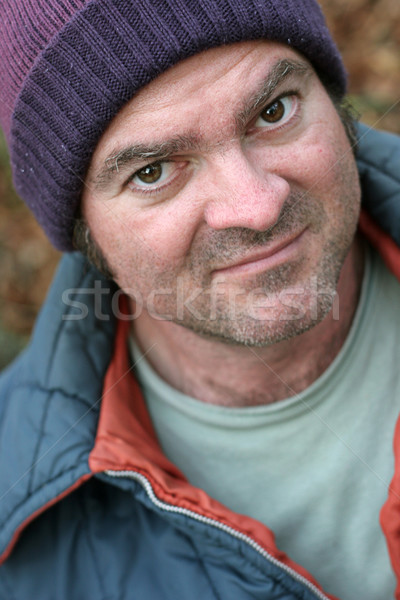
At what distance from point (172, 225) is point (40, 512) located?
950 mm

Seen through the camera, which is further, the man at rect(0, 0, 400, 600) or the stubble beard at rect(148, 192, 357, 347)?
the stubble beard at rect(148, 192, 357, 347)

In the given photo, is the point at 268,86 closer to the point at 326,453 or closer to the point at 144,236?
the point at 144,236

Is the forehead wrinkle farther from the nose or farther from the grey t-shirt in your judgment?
the grey t-shirt

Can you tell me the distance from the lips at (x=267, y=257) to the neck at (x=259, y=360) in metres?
0.36

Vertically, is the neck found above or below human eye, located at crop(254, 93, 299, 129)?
below

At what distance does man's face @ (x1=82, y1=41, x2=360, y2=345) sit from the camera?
167 cm

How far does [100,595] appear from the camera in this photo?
1873mm

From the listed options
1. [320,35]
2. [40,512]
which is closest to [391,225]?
[320,35]

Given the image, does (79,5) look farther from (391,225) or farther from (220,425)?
(220,425)

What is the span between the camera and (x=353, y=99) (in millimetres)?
4117

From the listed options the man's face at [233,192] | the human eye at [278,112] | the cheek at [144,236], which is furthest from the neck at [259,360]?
the human eye at [278,112]

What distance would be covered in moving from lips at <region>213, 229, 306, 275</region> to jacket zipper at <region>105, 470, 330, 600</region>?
675 mm

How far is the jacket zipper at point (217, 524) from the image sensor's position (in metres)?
1.73

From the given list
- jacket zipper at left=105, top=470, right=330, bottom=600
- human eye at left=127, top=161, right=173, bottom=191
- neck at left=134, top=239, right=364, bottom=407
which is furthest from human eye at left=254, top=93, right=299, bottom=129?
jacket zipper at left=105, top=470, right=330, bottom=600
